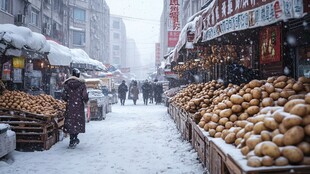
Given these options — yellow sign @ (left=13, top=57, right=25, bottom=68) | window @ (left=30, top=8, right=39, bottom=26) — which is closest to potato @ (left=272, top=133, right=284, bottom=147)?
yellow sign @ (left=13, top=57, right=25, bottom=68)

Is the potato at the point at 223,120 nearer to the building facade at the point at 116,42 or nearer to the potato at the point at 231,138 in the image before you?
the potato at the point at 231,138

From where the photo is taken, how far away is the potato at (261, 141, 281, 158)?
9.78 ft

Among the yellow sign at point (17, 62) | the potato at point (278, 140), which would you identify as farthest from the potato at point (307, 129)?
the yellow sign at point (17, 62)

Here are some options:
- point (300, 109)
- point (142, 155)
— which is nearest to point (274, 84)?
point (300, 109)

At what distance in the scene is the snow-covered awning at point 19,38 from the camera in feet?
25.6

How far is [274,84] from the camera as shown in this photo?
16.6 ft

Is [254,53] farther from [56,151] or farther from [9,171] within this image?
[9,171]

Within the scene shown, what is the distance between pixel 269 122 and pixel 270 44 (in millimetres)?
4253

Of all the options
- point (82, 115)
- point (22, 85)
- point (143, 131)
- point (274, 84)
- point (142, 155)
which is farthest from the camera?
point (22, 85)

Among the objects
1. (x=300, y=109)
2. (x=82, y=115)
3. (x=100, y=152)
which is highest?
(x=300, y=109)

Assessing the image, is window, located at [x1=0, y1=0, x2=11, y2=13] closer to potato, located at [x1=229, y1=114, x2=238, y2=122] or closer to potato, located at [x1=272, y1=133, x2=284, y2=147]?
potato, located at [x1=229, y1=114, x2=238, y2=122]

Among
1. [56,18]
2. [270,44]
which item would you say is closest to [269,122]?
[270,44]

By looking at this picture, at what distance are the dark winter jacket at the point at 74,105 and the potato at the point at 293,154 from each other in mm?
6459

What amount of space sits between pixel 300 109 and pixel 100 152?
582 centimetres
